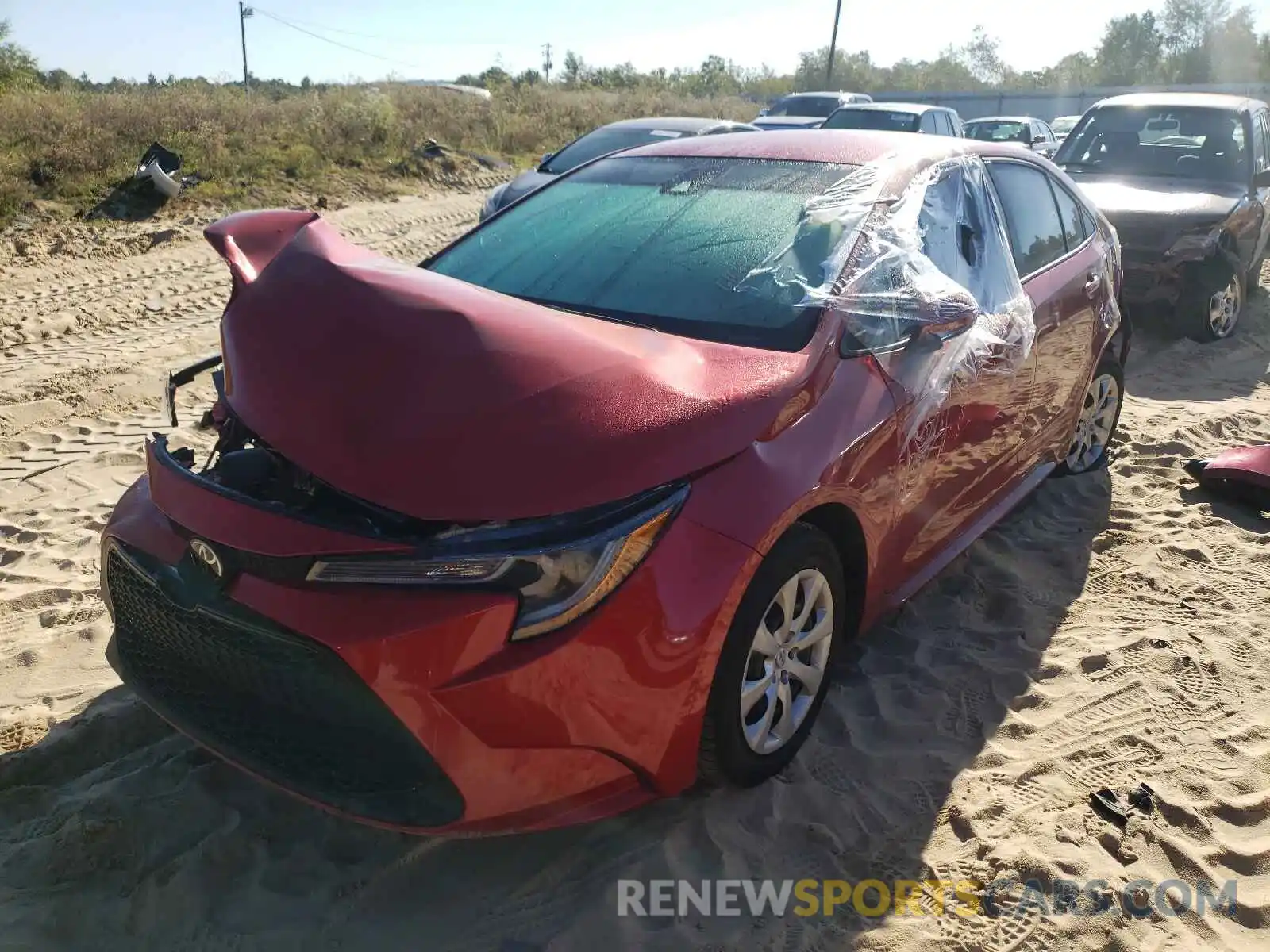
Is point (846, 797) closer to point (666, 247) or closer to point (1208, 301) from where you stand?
point (666, 247)

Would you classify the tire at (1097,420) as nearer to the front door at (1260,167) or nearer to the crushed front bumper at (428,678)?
the crushed front bumper at (428,678)

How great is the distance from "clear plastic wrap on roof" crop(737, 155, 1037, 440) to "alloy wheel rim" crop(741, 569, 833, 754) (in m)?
0.62

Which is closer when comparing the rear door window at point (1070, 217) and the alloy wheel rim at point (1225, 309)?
the rear door window at point (1070, 217)

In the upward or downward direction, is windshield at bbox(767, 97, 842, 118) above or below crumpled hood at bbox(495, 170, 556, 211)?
above

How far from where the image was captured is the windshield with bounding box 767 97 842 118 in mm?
18125

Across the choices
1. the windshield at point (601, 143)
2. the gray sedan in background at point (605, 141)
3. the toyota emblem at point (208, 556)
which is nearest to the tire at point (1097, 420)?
the toyota emblem at point (208, 556)

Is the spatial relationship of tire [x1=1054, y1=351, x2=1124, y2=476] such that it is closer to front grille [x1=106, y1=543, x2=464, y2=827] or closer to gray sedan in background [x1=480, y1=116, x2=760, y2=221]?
front grille [x1=106, y1=543, x2=464, y2=827]

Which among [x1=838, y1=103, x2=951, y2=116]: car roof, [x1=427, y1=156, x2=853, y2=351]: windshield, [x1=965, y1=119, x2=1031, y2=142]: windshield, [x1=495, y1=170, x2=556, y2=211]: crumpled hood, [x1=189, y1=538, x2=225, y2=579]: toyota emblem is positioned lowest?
[x1=189, y1=538, x2=225, y2=579]: toyota emblem

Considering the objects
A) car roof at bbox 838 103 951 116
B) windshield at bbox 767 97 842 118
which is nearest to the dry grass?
windshield at bbox 767 97 842 118

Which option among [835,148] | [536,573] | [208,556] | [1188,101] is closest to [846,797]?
[536,573]

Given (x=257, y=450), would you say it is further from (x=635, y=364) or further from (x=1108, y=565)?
(x=1108, y=565)

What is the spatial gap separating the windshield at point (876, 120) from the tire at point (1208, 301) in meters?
6.76

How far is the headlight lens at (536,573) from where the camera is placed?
199 centimetres

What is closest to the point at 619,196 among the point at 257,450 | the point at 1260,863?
the point at 257,450
